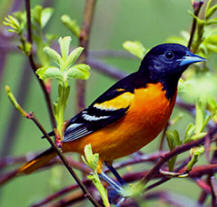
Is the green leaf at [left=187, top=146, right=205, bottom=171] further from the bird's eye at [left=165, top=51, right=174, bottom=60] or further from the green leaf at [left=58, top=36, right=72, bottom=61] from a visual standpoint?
the bird's eye at [left=165, top=51, right=174, bottom=60]

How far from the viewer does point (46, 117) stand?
14.8 ft

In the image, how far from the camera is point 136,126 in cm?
212

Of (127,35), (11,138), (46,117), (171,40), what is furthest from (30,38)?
(127,35)

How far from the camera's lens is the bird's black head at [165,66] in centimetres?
217

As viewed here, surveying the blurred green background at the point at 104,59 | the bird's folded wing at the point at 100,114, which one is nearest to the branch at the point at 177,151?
the bird's folded wing at the point at 100,114

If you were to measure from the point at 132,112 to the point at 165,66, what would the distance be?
0.28 meters

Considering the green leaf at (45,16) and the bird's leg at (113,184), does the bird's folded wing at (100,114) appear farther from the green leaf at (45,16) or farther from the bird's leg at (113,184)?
the green leaf at (45,16)

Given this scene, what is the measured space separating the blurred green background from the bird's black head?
1.26 ft

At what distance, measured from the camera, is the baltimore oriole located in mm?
2104

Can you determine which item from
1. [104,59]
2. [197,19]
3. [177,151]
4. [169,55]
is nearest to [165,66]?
[169,55]

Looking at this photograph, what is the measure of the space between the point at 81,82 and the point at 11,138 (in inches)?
20.6

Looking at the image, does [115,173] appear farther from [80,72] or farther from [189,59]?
[80,72]

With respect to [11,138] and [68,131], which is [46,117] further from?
[68,131]

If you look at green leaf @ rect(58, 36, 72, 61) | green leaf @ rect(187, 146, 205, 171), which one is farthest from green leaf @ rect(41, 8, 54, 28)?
green leaf @ rect(187, 146, 205, 171)
